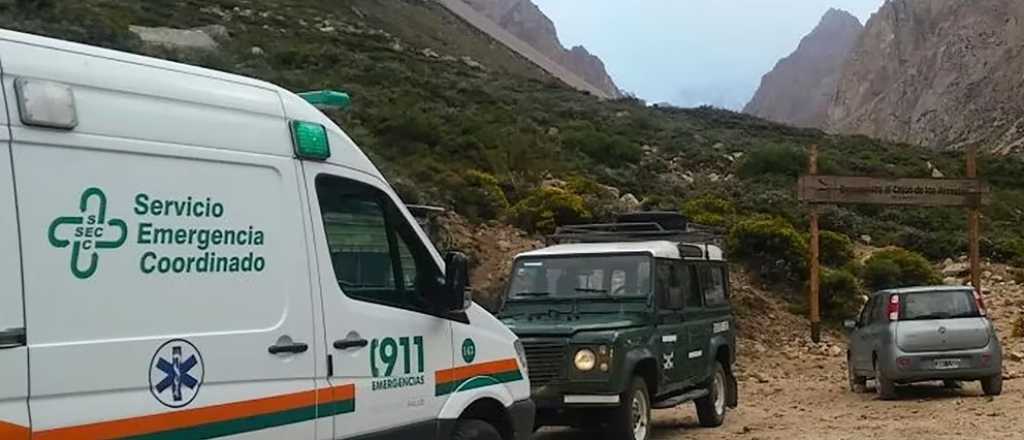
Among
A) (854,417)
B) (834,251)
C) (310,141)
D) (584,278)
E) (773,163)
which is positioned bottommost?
(854,417)

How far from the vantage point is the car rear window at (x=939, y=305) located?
14.4 m

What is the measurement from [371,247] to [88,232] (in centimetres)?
197

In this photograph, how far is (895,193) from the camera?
21.9 m

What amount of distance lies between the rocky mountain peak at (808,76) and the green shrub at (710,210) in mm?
127699

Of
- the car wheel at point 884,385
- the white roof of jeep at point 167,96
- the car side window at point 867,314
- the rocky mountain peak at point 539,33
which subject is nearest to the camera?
the white roof of jeep at point 167,96

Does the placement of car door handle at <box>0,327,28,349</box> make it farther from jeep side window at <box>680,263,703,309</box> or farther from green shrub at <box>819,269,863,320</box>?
green shrub at <box>819,269,863,320</box>

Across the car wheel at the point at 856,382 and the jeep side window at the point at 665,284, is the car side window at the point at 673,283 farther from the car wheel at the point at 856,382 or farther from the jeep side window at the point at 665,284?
the car wheel at the point at 856,382

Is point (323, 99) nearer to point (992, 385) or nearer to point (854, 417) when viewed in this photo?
point (854, 417)

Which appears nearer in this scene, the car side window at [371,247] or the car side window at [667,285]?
the car side window at [371,247]

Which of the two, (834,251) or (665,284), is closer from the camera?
(665,284)

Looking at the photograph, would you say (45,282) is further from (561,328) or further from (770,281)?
(770,281)

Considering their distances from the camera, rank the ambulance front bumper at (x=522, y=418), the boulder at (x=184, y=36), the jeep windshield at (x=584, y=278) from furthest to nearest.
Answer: the boulder at (x=184, y=36), the jeep windshield at (x=584, y=278), the ambulance front bumper at (x=522, y=418)

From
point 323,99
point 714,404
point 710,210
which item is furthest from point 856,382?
point 710,210

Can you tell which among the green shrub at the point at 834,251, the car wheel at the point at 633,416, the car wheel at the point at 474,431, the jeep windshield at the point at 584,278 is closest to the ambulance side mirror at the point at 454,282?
the car wheel at the point at 474,431
